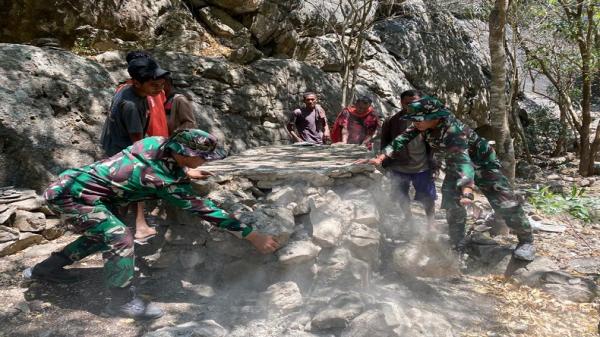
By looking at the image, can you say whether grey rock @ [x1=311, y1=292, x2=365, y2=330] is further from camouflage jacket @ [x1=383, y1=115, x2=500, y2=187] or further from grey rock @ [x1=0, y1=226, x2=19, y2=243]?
grey rock @ [x1=0, y1=226, x2=19, y2=243]

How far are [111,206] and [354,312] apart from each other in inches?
74.8

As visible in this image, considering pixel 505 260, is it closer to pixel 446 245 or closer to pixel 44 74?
pixel 446 245

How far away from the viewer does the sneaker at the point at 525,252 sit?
4.09 m

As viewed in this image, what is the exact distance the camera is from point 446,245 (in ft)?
14.4

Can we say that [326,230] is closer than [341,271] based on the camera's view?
No

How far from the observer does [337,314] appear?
289cm

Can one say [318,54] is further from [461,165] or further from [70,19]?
[461,165]

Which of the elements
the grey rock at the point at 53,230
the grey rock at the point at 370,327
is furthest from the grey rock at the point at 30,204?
the grey rock at the point at 370,327

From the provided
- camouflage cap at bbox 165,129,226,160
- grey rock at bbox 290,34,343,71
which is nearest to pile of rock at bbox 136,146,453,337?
camouflage cap at bbox 165,129,226,160

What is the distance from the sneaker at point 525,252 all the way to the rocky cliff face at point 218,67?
14.0 feet

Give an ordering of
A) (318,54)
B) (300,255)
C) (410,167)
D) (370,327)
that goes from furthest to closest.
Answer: (318,54) < (410,167) < (300,255) < (370,327)

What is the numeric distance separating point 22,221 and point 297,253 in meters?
2.51

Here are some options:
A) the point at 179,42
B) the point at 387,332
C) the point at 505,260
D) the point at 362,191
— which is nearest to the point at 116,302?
the point at 387,332

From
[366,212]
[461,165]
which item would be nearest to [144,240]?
[366,212]
